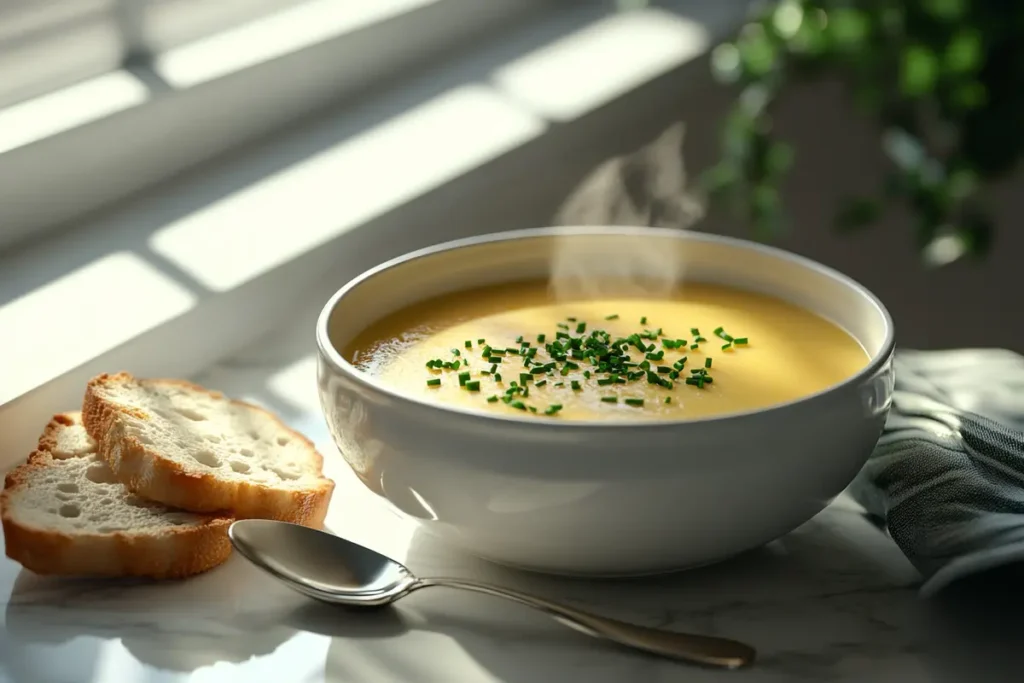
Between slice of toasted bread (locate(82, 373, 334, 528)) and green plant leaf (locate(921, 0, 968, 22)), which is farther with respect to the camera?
green plant leaf (locate(921, 0, 968, 22))

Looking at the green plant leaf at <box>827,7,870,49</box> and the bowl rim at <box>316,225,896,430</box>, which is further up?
the bowl rim at <box>316,225,896,430</box>

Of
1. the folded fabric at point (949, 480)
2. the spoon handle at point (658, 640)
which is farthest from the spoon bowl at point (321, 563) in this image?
the folded fabric at point (949, 480)

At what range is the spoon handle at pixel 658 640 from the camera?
3.16ft

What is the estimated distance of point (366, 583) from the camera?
3.44 feet

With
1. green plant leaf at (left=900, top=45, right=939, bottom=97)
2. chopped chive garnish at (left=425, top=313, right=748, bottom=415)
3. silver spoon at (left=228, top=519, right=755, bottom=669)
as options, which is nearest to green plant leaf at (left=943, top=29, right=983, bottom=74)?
green plant leaf at (left=900, top=45, right=939, bottom=97)

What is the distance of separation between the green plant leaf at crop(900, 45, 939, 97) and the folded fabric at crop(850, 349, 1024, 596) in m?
1.02

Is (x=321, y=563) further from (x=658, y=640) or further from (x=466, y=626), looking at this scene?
(x=658, y=640)

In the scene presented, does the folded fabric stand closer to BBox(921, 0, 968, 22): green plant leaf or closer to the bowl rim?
the bowl rim

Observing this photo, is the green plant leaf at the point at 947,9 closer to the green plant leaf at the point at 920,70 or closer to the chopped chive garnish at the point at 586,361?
the green plant leaf at the point at 920,70

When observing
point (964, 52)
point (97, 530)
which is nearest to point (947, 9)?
point (964, 52)

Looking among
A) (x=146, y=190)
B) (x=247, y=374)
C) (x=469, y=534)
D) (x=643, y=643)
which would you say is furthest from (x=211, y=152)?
(x=643, y=643)

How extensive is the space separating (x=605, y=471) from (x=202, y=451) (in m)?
0.46

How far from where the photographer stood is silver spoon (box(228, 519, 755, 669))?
38.1 inches

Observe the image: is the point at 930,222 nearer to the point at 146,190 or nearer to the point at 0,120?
the point at 146,190
